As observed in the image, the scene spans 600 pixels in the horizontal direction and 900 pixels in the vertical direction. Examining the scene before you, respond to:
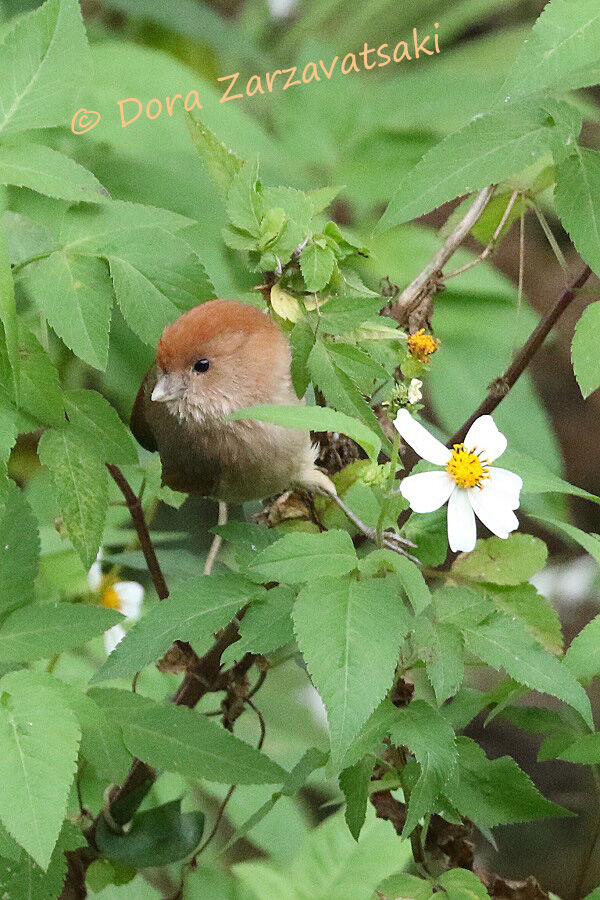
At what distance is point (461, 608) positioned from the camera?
1.06 m

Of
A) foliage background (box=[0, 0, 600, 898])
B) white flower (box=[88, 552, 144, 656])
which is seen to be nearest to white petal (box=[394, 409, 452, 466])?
white flower (box=[88, 552, 144, 656])

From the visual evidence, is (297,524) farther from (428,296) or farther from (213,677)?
(428,296)

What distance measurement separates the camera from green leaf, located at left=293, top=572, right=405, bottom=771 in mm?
899

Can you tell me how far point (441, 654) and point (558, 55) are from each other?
0.55 meters

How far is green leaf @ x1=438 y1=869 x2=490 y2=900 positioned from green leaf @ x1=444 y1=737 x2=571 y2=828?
65 millimetres

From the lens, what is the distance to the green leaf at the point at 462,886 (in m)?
1.07

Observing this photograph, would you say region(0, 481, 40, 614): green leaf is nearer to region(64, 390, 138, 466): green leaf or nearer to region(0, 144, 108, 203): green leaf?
region(64, 390, 138, 466): green leaf

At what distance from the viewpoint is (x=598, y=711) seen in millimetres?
3328

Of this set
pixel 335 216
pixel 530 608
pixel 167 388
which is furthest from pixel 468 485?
pixel 335 216

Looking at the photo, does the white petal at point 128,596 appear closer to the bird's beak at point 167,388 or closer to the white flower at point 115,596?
the white flower at point 115,596

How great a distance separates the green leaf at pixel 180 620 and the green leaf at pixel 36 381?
27 centimetres

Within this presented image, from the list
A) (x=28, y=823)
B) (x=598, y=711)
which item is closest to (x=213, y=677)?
(x=28, y=823)

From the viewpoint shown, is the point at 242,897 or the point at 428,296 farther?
the point at 242,897

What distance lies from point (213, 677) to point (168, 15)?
2362mm
